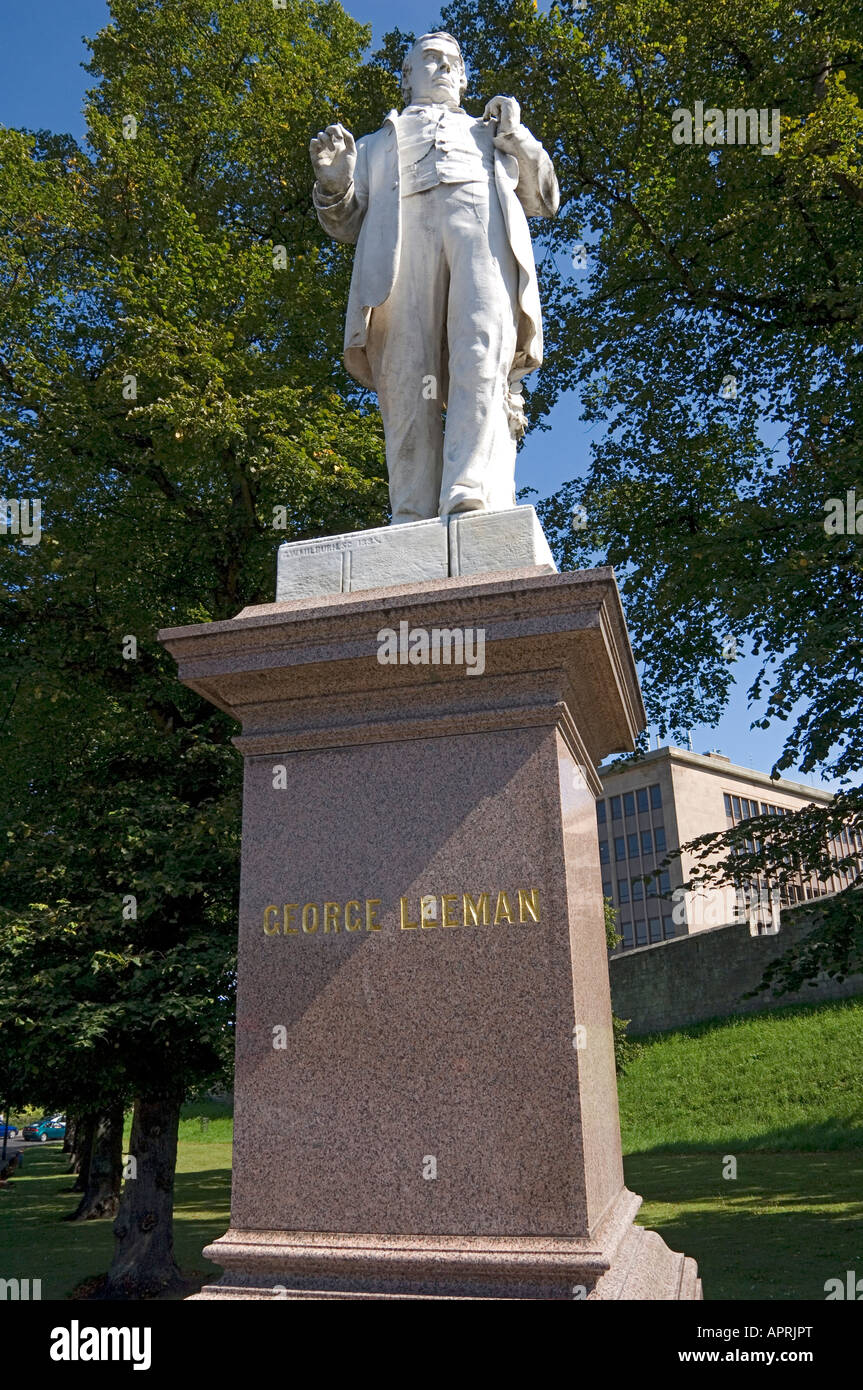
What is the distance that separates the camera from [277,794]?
4.57 meters

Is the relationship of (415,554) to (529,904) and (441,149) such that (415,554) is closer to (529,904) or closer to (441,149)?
(529,904)

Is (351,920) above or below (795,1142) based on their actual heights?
above

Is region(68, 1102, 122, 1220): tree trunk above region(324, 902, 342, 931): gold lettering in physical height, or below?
below

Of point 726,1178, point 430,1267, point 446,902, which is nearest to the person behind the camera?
point 430,1267

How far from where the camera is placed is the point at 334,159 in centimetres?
566

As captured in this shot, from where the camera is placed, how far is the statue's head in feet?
19.6

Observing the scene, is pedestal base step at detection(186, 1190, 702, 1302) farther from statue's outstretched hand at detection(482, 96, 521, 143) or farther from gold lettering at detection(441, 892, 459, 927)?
statue's outstretched hand at detection(482, 96, 521, 143)

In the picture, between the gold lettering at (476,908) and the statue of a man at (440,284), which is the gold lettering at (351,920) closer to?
the gold lettering at (476,908)

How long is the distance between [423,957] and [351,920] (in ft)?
1.10

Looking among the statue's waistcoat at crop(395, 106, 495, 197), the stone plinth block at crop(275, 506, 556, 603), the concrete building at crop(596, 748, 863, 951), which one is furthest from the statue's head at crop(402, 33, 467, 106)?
the concrete building at crop(596, 748, 863, 951)

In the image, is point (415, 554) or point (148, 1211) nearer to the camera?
point (415, 554)

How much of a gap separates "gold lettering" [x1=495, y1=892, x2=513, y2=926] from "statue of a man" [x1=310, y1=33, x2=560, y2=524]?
191cm

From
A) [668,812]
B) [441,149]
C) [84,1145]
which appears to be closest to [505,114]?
[441,149]

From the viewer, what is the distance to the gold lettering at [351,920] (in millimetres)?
4268
